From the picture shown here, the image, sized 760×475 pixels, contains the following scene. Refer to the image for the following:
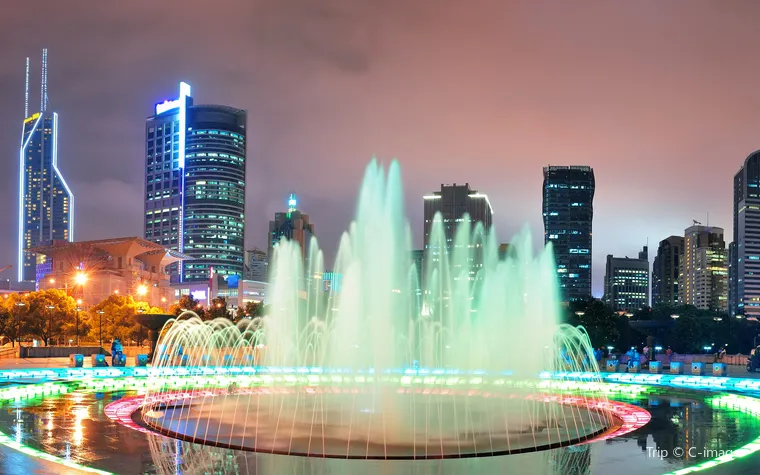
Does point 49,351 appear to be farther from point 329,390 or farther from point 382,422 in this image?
point 382,422

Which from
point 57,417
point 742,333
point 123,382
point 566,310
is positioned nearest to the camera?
point 57,417

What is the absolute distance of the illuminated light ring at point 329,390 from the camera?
20000 mm

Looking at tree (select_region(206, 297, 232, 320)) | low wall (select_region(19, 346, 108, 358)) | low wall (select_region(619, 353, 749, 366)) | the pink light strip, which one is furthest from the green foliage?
low wall (select_region(619, 353, 749, 366))

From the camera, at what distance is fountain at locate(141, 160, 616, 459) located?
Result: 18578 mm

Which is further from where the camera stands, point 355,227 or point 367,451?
point 355,227

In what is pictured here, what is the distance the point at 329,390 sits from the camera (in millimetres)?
29703

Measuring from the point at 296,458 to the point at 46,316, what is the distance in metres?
54.5

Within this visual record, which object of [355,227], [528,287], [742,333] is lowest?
[742,333]

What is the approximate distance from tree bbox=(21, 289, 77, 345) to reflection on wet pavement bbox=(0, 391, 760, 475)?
4496 cm

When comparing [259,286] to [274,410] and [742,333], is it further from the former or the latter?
[274,410]

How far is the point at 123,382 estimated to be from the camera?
32.8 meters

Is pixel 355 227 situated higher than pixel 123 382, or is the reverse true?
pixel 355 227

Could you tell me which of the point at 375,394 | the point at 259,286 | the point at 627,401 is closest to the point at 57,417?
the point at 375,394

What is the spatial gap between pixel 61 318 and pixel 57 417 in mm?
46397
